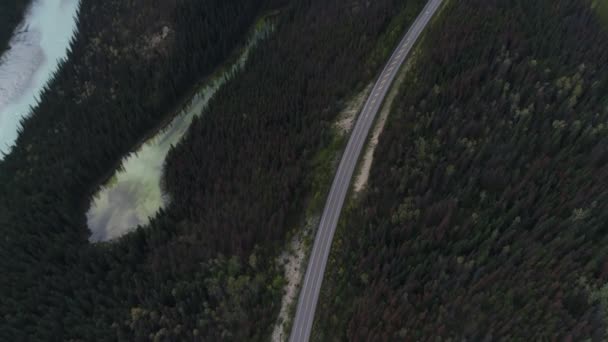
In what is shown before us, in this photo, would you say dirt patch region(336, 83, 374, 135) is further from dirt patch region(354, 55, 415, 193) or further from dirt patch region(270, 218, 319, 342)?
dirt patch region(270, 218, 319, 342)

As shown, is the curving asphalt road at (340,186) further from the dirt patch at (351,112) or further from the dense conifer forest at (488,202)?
the dense conifer forest at (488,202)

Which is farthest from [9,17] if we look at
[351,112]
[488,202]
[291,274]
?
Result: [488,202]

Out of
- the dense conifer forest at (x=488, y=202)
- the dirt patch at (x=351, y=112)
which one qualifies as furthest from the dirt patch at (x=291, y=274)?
the dirt patch at (x=351, y=112)

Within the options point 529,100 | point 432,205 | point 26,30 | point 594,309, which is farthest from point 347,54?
point 26,30

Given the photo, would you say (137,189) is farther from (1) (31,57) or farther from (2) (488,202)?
(2) (488,202)

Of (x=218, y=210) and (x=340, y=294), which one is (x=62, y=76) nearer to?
(x=218, y=210)

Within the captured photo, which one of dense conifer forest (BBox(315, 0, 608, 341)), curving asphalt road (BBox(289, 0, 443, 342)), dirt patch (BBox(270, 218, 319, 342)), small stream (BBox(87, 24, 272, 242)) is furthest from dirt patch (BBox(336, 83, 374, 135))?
small stream (BBox(87, 24, 272, 242))
